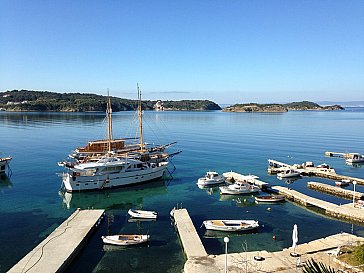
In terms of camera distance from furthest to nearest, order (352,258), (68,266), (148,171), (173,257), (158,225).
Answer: (148,171) → (158,225) → (173,257) → (68,266) → (352,258)

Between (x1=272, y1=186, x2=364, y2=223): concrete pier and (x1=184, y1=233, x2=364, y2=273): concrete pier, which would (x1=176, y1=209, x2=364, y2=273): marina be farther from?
(x1=272, y1=186, x2=364, y2=223): concrete pier

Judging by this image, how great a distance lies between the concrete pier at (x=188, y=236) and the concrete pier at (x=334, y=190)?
73.2 ft

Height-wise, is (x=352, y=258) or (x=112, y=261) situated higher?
(x=352, y=258)

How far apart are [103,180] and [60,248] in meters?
20.2

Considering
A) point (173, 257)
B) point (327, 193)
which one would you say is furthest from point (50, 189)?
point (327, 193)

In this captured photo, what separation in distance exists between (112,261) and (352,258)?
17053 mm

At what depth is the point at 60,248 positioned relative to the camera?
80.5 ft

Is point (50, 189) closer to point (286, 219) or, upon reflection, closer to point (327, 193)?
point (286, 219)

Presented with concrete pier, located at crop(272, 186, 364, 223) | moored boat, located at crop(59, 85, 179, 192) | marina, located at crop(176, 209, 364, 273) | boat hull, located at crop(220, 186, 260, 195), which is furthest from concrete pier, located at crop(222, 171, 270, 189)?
marina, located at crop(176, 209, 364, 273)

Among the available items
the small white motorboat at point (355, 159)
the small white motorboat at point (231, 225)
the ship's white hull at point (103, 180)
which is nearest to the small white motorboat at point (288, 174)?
the small white motorboat at point (355, 159)

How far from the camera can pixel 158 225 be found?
104 ft

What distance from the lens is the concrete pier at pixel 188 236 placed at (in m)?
24.2

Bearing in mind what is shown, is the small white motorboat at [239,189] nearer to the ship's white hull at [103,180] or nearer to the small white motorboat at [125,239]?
the ship's white hull at [103,180]

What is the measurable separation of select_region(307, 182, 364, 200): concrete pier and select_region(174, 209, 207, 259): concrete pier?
73.2 feet
